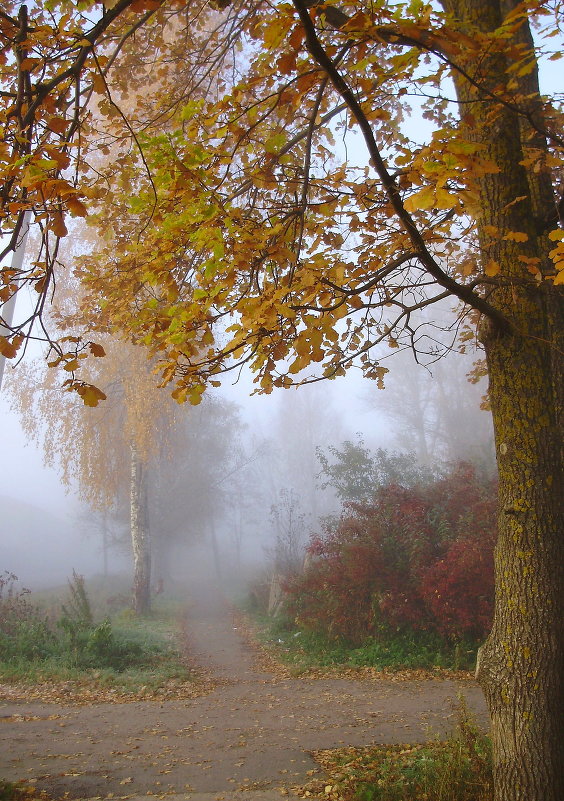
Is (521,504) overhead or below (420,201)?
below

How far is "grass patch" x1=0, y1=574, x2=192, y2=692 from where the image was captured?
25.7 feet

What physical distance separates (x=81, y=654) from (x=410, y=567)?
5.61 metres

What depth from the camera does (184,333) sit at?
10.9 feet

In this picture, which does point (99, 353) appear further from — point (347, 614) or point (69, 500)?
point (69, 500)

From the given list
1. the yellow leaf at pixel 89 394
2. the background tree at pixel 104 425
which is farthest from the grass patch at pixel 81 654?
the yellow leaf at pixel 89 394

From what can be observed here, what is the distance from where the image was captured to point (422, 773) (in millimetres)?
4094

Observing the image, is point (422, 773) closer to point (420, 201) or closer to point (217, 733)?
point (217, 733)

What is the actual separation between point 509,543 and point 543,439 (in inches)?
27.9

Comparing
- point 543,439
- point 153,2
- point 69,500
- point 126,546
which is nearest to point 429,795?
point 543,439

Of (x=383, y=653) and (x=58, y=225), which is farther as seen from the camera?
(x=383, y=653)

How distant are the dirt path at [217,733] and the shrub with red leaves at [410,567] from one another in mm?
1514

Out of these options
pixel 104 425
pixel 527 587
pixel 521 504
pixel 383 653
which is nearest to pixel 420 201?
pixel 521 504

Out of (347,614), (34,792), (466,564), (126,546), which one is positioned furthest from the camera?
(126,546)

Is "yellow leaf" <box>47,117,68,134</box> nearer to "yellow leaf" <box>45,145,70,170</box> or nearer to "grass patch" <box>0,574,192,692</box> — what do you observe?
"yellow leaf" <box>45,145,70,170</box>
